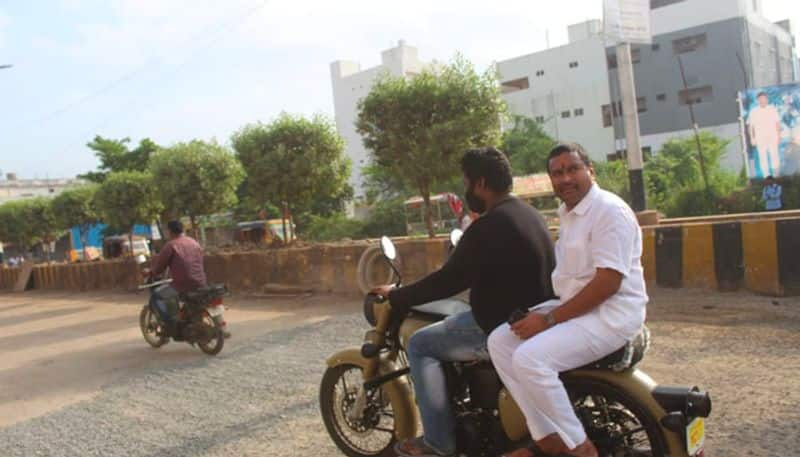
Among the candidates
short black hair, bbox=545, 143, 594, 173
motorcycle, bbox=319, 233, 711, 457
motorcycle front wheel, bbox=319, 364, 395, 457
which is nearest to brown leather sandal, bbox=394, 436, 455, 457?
motorcycle, bbox=319, 233, 711, 457

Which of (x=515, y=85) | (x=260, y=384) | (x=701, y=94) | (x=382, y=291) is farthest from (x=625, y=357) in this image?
(x=515, y=85)

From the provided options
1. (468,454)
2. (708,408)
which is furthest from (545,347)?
(468,454)

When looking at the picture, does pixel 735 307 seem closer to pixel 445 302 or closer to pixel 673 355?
pixel 673 355

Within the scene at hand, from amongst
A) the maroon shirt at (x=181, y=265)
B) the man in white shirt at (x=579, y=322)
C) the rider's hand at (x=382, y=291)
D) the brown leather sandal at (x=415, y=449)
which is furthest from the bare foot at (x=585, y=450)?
the maroon shirt at (x=181, y=265)

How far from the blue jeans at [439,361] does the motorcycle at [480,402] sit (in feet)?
0.24

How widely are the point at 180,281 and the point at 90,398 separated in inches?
85.1

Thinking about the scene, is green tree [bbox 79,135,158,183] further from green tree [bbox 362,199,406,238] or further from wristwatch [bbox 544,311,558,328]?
wristwatch [bbox 544,311,558,328]

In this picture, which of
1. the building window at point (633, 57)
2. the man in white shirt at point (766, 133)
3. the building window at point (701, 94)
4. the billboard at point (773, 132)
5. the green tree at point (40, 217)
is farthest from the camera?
the building window at point (633, 57)

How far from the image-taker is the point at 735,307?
7.18m

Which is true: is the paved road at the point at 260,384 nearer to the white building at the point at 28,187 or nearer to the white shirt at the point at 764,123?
the white shirt at the point at 764,123

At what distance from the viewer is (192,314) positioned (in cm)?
834

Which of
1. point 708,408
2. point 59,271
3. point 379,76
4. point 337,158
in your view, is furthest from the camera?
point 59,271

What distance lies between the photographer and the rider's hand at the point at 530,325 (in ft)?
9.50

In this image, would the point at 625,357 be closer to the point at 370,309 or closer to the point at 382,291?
the point at 382,291
